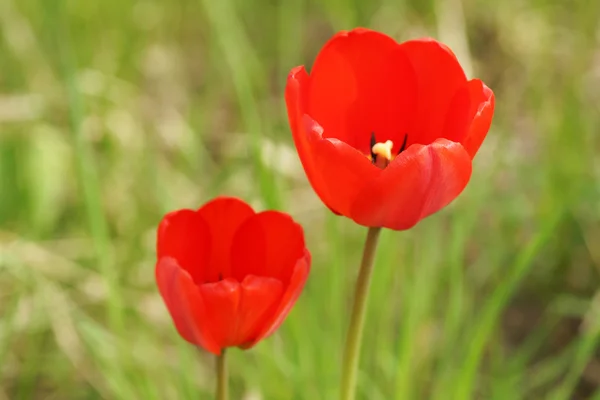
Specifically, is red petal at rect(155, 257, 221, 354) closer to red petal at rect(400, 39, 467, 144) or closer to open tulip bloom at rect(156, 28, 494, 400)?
open tulip bloom at rect(156, 28, 494, 400)

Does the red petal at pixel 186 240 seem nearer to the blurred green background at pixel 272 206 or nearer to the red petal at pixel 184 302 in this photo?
the red petal at pixel 184 302

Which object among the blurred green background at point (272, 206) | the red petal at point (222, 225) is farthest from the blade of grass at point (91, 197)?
the red petal at point (222, 225)

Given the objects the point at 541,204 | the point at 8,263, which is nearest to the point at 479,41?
the point at 541,204

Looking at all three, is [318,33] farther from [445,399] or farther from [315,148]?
[315,148]

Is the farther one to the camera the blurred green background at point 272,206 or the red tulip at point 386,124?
the blurred green background at point 272,206

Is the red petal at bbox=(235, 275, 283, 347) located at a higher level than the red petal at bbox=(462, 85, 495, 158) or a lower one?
lower

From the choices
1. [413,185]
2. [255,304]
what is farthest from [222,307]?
[413,185]

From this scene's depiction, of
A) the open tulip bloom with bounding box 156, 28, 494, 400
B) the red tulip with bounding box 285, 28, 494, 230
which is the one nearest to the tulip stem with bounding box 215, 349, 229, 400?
the open tulip bloom with bounding box 156, 28, 494, 400
